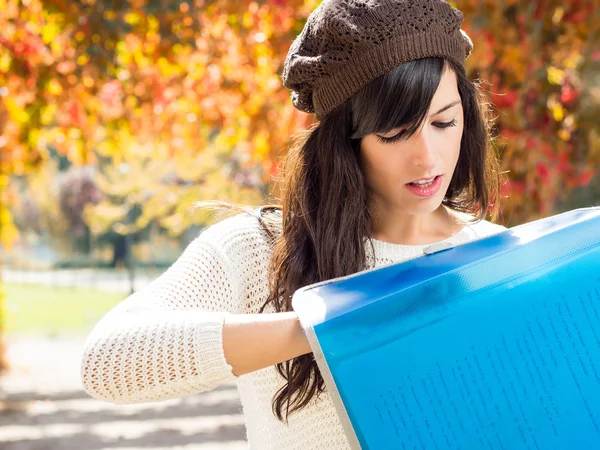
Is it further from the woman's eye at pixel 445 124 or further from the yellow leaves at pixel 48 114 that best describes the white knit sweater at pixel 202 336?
the yellow leaves at pixel 48 114

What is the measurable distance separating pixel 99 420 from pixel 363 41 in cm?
631

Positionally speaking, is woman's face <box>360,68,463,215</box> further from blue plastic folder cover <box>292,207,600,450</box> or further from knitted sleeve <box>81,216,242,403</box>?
knitted sleeve <box>81,216,242,403</box>

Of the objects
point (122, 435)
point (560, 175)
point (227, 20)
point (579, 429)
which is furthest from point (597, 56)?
point (122, 435)

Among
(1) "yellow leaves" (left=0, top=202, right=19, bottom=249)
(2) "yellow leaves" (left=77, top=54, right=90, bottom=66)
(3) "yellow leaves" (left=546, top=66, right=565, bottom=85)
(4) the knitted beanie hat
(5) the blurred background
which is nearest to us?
(4) the knitted beanie hat

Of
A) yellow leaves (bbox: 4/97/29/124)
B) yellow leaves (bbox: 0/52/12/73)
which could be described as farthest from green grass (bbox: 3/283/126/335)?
yellow leaves (bbox: 0/52/12/73)

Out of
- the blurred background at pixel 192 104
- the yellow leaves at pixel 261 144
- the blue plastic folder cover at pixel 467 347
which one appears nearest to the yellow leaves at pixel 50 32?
the blurred background at pixel 192 104

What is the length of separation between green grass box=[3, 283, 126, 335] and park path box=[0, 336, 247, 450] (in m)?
4.56

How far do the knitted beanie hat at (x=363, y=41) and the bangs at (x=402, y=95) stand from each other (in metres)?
0.02

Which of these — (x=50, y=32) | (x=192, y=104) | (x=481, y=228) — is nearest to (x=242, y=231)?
(x=481, y=228)

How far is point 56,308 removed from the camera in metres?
18.2

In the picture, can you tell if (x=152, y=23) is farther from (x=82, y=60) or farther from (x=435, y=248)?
(x=435, y=248)

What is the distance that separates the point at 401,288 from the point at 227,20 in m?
4.65

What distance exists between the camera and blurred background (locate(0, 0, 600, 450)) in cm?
398

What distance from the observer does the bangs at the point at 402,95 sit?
4.27 ft
